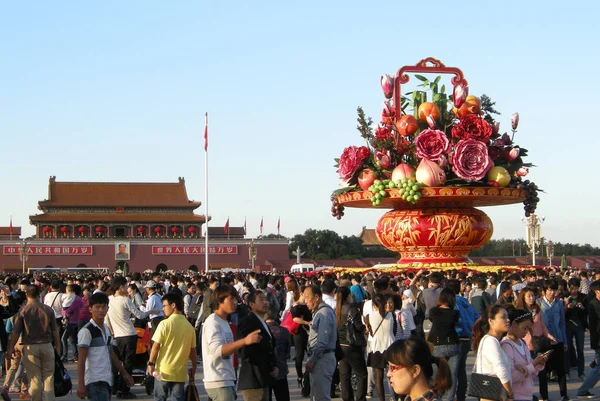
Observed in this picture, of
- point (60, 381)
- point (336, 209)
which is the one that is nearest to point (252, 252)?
point (336, 209)

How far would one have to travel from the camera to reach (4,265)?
→ 54.3 m

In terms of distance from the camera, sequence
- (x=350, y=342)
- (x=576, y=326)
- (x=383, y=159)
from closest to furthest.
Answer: (x=350, y=342) → (x=576, y=326) → (x=383, y=159)

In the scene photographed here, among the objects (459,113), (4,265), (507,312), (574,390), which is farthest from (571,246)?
(507,312)

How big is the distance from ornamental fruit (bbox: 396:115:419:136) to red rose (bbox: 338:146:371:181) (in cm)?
100

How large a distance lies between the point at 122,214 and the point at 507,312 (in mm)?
54598

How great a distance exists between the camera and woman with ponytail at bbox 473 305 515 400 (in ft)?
17.0

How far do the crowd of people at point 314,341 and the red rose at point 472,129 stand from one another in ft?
29.9

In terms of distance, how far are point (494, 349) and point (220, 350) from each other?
177 cm

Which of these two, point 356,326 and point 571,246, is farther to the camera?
point 571,246

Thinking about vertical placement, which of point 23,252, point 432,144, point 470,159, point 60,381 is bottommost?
point 60,381

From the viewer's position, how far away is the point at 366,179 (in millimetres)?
21359

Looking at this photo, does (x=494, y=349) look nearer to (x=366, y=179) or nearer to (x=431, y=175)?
(x=431, y=175)

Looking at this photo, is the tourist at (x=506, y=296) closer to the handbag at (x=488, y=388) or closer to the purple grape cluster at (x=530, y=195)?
the handbag at (x=488, y=388)

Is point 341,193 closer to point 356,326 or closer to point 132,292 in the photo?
point 132,292
